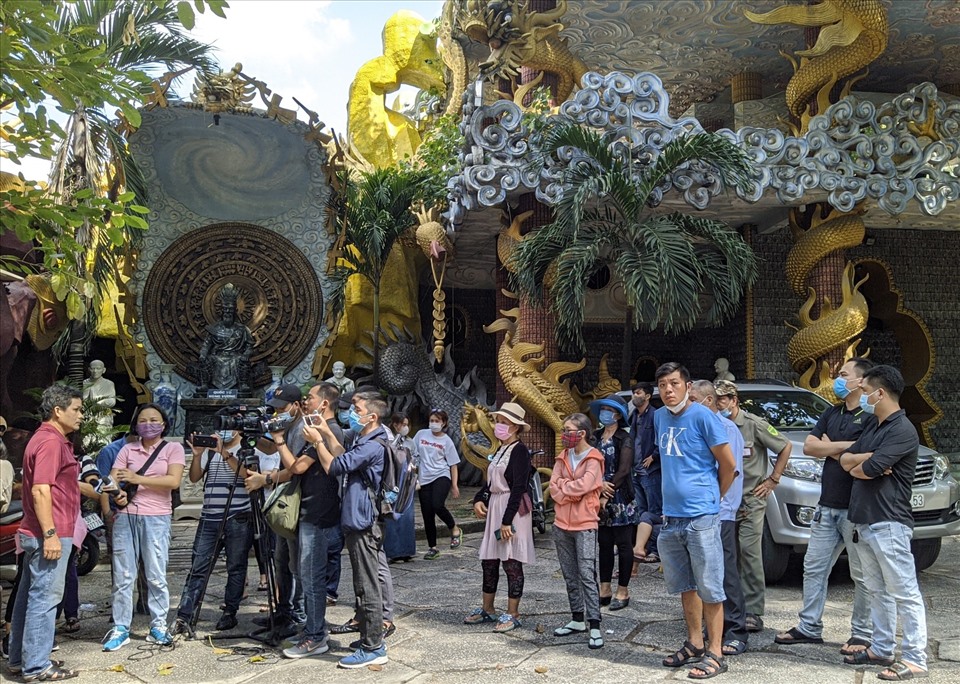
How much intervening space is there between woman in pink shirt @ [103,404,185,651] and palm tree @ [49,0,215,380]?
712 centimetres

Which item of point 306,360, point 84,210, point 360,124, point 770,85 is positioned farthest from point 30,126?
point 360,124

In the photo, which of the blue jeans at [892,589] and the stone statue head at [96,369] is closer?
the blue jeans at [892,589]

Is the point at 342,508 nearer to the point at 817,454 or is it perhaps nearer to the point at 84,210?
the point at 84,210

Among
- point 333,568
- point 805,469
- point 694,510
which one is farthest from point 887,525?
point 333,568

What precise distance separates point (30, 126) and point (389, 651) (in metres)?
4.03

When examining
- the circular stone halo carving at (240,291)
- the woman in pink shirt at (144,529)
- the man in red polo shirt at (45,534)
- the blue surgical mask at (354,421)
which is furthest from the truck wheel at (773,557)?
the circular stone halo carving at (240,291)

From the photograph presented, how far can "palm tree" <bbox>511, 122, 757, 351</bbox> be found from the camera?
1086 cm

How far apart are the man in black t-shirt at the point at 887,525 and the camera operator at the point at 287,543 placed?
356cm

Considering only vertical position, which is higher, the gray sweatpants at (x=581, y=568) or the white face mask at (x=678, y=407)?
the white face mask at (x=678, y=407)

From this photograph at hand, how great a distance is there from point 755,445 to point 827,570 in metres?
0.98

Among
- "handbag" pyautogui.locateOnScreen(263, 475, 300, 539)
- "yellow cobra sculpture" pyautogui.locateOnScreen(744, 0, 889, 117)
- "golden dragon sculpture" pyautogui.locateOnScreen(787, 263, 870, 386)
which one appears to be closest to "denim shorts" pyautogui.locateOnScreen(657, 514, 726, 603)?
"handbag" pyautogui.locateOnScreen(263, 475, 300, 539)

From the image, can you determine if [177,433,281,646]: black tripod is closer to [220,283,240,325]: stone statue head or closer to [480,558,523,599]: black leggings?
[480,558,523,599]: black leggings

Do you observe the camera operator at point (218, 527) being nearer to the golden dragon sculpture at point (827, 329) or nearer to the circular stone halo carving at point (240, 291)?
the golden dragon sculpture at point (827, 329)

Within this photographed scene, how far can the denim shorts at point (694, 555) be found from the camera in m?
5.22
